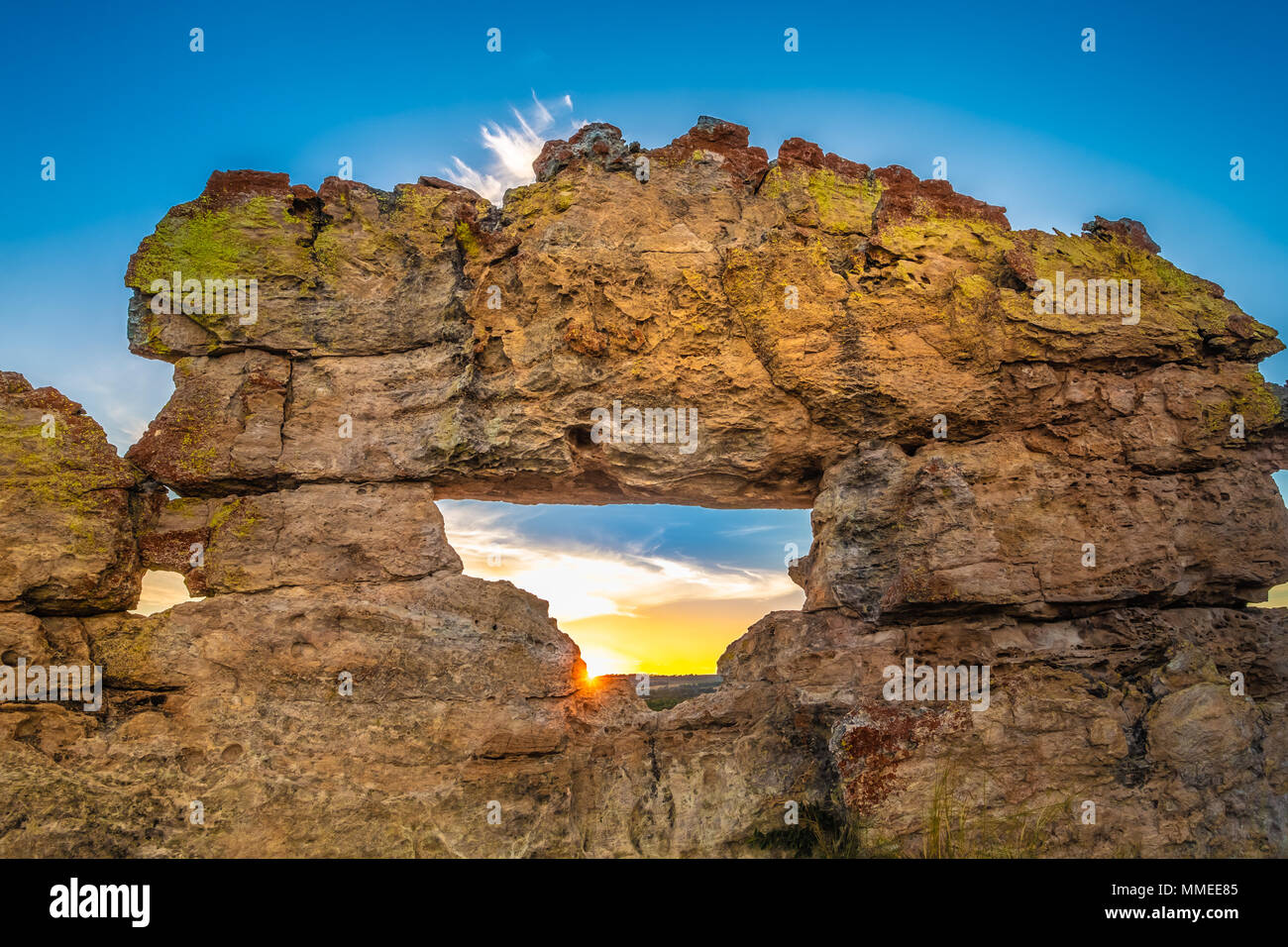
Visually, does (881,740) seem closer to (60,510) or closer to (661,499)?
(661,499)

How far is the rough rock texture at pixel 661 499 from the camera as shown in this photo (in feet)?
14.9

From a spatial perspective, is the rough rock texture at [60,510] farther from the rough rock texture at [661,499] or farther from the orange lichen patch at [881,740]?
the orange lichen patch at [881,740]

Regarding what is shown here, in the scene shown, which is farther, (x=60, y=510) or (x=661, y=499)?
(x=661, y=499)

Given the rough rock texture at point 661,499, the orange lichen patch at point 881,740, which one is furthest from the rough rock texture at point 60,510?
the orange lichen patch at point 881,740

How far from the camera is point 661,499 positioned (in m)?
5.62

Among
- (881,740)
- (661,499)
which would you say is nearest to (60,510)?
(661,499)

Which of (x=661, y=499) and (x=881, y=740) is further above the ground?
(x=661, y=499)

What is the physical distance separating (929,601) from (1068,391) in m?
1.95

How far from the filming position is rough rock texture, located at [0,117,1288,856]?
4.53 metres

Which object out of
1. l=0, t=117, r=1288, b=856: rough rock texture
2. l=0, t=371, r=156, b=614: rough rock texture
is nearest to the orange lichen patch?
l=0, t=117, r=1288, b=856: rough rock texture

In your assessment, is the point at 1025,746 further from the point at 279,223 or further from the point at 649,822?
the point at 279,223

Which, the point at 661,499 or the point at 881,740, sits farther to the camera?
the point at 661,499

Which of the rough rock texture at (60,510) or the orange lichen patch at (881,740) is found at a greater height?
the rough rock texture at (60,510)

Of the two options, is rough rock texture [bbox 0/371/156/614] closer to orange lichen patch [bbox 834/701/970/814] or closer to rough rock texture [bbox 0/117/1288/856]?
rough rock texture [bbox 0/117/1288/856]
